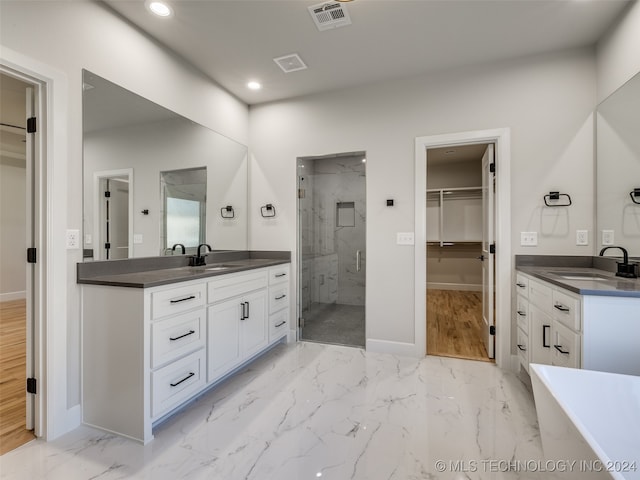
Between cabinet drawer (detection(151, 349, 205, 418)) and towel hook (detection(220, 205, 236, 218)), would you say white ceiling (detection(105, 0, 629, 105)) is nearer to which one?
towel hook (detection(220, 205, 236, 218))

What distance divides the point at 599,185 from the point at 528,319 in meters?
1.22

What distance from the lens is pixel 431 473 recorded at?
55.6 inches

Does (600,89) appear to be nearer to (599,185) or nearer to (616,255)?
(599,185)

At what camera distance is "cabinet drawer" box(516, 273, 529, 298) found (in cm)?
230

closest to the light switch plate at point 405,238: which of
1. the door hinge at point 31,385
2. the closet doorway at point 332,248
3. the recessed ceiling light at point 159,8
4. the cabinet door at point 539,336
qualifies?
the closet doorway at point 332,248

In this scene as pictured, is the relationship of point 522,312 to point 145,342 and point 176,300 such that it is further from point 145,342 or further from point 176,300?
point 145,342

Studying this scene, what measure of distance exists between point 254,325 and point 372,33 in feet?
8.30

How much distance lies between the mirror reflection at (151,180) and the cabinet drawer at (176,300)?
602 millimetres

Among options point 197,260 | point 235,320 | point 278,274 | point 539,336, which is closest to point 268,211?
point 278,274

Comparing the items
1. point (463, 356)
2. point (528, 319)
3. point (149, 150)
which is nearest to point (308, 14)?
point (149, 150)

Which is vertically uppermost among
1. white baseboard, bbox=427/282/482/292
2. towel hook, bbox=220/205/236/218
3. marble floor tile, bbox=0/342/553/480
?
towel hook, bbox=220/205/236/218

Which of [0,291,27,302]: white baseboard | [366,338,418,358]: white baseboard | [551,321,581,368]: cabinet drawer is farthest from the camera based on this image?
[0,291,27,302]: white baseboard

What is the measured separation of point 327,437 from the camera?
1.67 m

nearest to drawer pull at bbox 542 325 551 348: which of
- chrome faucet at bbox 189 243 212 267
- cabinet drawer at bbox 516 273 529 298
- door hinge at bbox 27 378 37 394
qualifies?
cabinet drawer at bbox 516 273 529 298
